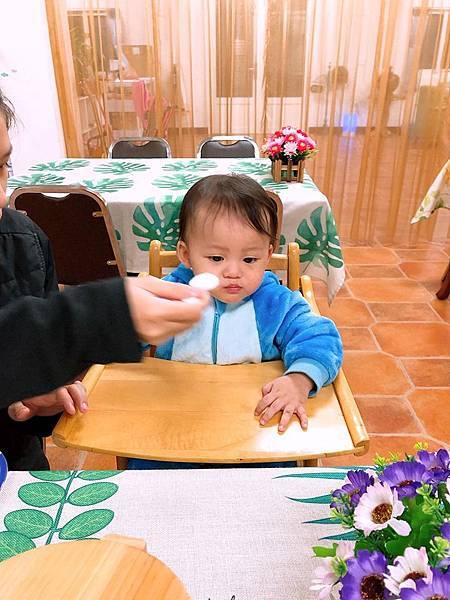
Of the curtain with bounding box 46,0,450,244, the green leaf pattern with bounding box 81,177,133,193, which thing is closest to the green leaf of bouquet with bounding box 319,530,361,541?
the green leaf pattern with bounding box 81,177,133,193

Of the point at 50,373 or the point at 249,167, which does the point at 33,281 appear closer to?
the point at 50,373

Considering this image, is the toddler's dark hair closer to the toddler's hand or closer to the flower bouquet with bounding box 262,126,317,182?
the toddler's hand

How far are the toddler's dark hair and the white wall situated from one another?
2.57 metres

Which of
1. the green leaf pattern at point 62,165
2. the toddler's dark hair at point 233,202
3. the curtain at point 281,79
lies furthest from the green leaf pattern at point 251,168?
the toddler's dark hair at point 233,202

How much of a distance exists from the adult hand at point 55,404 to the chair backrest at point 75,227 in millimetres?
1001

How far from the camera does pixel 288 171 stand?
2.29m

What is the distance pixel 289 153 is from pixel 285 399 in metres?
1.65

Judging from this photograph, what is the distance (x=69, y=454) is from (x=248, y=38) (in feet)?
9.44

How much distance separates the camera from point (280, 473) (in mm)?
653

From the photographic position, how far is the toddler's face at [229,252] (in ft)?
3.45

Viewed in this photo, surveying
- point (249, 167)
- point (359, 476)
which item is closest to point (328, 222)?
point (249, 167)

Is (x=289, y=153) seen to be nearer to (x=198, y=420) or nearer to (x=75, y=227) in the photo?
(x=75, y=227)

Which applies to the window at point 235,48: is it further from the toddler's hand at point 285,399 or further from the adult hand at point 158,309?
the adult hand at point 158,309

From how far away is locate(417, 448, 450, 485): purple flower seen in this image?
40cm
